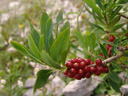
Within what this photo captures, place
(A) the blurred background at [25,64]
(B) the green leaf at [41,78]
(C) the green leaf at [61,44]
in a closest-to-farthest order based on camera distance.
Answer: (C) the green leaf at [61,44]
(B) the green leaf at [41,78]
(A) the blurred background at [25,64]

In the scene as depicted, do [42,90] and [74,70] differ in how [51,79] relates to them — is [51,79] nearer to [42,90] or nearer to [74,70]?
[42,90]

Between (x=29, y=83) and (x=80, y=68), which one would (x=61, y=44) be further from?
(x=29, y=83)

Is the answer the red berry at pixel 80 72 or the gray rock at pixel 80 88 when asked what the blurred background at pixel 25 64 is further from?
the red berry at pixel 80 72

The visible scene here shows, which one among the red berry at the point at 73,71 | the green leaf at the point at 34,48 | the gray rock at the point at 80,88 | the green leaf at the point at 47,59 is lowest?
the gray rock at the point at 80,88

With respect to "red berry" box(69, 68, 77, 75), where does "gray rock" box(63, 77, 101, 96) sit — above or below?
below

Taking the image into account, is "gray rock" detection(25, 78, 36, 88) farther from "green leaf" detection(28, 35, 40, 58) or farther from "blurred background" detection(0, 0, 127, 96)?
"green leaf" detection(28, 35, 40, 58)

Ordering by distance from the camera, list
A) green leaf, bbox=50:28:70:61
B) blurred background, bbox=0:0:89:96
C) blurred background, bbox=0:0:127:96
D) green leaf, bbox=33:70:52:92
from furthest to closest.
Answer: blurred background, bbox=0:0:89:96, blurred background, bbox=0:0:127:96, green leaf, bbox=33:70:52:92, green leaf, bbox=50:28:70:61

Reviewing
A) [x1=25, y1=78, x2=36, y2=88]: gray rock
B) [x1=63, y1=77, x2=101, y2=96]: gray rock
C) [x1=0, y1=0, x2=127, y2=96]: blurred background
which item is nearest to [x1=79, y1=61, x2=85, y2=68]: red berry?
[x1=0, y1=0, x2=127, y2=96]: blurred background

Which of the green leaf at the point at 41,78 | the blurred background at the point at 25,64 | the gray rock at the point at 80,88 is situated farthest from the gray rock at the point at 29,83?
the green leaf at the point at 41,78


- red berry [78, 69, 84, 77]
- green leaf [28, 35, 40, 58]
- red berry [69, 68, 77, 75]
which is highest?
green leaf [28, 35, 40, 58]
